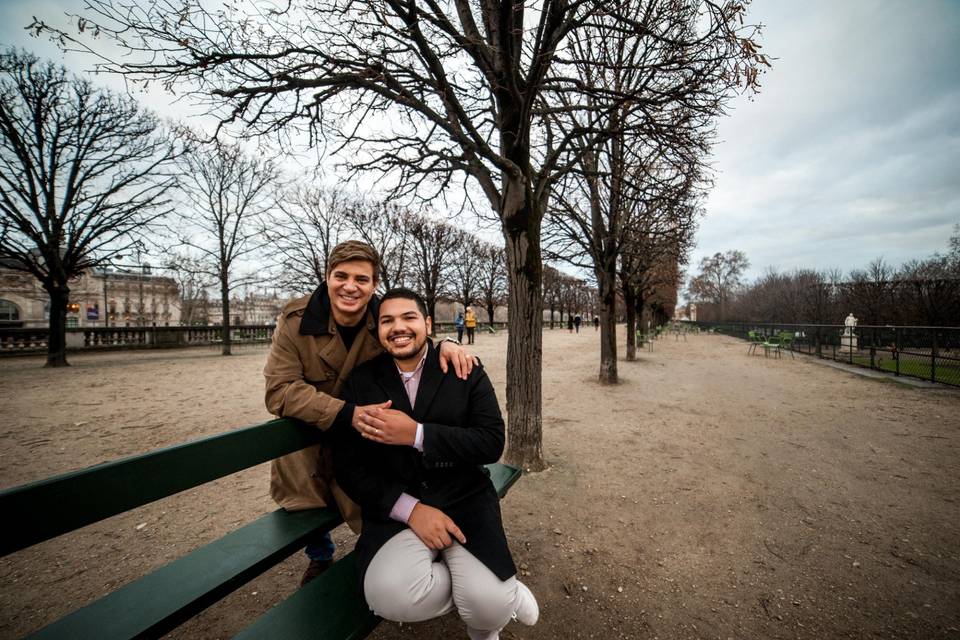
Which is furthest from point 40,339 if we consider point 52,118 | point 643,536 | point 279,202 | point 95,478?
point 643,536

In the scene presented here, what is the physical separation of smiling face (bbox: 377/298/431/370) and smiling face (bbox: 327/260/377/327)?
19 cm

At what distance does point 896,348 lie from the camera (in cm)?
1050

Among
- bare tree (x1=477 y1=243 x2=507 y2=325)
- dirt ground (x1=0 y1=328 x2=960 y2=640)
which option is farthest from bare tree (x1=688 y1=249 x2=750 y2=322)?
dirt ground (x1=0 y1=328 x2=960 y2=640)

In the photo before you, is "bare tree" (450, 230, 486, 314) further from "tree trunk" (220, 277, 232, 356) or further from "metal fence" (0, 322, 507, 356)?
"tree trunk" (220, 277, 232, 356)

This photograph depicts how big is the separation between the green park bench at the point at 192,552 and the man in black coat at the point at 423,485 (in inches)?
7.6

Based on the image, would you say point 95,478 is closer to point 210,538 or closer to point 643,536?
point 210,538

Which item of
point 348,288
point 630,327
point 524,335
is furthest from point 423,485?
point 630,327

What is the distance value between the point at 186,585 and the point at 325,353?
3.81 feet

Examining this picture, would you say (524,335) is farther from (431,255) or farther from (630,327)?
(431,255)

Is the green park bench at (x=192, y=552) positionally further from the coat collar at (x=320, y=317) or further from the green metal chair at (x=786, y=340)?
the green metal chair at (x=786, y=340)

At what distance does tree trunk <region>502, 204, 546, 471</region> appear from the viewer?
13.1 ft

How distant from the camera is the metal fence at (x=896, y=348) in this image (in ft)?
29.3

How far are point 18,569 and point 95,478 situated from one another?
131 inches

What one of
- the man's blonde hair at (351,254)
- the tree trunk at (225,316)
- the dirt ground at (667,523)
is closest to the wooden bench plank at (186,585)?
the dirt ground at (667,523)
